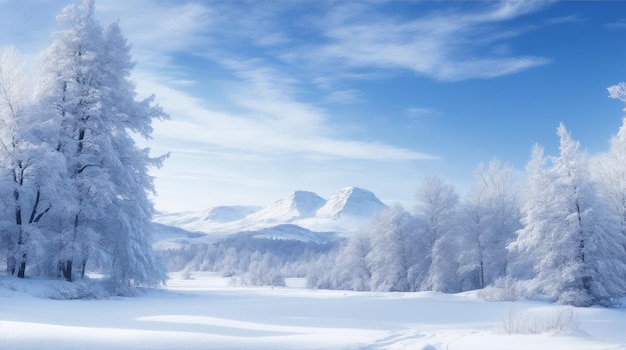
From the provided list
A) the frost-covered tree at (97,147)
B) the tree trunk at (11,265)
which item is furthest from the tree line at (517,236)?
the tree trunk at (11,265)

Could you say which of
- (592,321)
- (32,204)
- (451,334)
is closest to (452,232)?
(592,321)

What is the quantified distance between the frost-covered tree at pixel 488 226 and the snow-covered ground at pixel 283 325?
16391 millimetres

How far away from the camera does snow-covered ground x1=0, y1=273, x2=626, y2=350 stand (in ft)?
27.6

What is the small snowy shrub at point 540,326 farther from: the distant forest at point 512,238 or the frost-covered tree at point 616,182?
the frost-covered tree at point 616,182

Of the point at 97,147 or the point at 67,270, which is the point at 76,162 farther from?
the point at 67,270

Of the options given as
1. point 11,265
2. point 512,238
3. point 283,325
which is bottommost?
point 283,325

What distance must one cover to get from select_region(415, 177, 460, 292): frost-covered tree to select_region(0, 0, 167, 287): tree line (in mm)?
28204

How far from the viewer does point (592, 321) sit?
19922mm

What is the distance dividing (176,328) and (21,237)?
514 inches

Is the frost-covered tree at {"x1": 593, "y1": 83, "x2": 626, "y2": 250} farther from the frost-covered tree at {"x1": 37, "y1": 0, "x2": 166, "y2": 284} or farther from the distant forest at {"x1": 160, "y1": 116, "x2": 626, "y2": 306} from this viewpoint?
the frost-covered tree at {"x1": 37, "y1": 0, "x2": 166, "y2": 284}

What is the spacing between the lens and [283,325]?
13406 mm

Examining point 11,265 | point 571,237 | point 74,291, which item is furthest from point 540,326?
point 11,265

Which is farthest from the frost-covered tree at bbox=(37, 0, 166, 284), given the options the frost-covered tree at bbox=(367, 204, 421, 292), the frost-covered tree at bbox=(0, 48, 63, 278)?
the frost-covered tree at bbox=(367, 204, 421, 292)

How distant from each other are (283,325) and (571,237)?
72.8 ft
